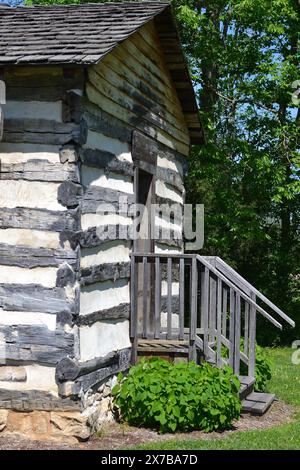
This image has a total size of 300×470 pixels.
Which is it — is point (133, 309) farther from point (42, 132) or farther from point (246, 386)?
point (42, 132)

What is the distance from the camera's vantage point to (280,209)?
56.3 feet

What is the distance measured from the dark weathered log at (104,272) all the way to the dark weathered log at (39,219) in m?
0.49

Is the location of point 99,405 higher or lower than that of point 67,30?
lower

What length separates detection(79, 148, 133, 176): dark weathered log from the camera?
698cm

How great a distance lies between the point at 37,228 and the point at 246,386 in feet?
10.6

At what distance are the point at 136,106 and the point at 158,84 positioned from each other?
1078 mm

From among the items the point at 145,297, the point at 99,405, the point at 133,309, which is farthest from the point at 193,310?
the point at 99,405

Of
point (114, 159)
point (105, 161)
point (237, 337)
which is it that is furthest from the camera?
point (237, 337)

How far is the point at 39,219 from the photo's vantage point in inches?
267

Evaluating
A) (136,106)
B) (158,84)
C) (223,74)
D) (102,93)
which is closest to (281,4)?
(223,74)

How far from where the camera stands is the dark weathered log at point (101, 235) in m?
6.90

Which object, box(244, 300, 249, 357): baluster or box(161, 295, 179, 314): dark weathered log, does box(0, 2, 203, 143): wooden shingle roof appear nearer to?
→ box(161, 295, 179, 314): dark weathered log

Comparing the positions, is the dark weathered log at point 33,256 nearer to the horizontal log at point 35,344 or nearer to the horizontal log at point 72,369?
the horizontal log at point 35,344
